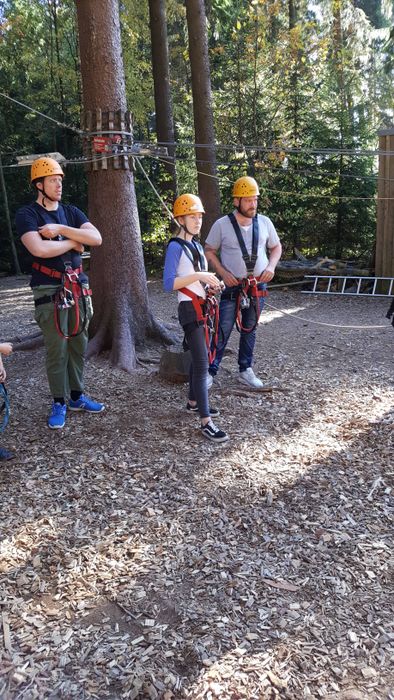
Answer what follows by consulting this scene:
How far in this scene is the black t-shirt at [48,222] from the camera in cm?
380

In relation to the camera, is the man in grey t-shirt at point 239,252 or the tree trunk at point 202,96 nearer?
the man in grey t-shirt at point 239,252

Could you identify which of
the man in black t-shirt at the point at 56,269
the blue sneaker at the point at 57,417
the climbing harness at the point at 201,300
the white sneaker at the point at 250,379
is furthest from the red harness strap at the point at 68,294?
the white sneaker at the point at 250,379

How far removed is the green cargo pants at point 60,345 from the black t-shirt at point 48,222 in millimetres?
89

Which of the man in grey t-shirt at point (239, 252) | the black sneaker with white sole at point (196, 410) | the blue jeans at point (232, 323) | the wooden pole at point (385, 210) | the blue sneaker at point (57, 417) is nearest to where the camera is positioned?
the blue sneaker at point (57, 417)

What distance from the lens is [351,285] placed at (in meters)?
11.0

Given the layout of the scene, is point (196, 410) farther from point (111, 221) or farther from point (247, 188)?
point (111, 221)

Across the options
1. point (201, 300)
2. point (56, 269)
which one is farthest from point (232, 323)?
point (56, 269)

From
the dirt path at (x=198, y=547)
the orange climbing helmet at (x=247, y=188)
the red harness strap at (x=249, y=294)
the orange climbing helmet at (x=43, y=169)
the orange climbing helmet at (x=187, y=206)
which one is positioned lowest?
the dirt path at (x=198, y=547)

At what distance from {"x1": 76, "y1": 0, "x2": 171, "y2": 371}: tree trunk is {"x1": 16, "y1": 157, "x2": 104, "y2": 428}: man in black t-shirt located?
1.16 meters

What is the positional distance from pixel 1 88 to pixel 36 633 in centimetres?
1837

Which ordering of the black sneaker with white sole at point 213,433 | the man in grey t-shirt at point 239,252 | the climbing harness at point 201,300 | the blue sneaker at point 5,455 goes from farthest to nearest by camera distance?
the man in grey t-shirt at point 239,252
the black sneaker with white sole at point 213,433
the climbing harness at point 201,300
the blue sneaker at point 5,455

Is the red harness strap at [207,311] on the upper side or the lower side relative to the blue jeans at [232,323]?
upper

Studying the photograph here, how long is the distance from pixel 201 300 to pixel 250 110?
1155 cm

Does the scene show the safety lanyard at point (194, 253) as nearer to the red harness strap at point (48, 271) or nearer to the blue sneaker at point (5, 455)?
the red harness strap at point (48, 271)
